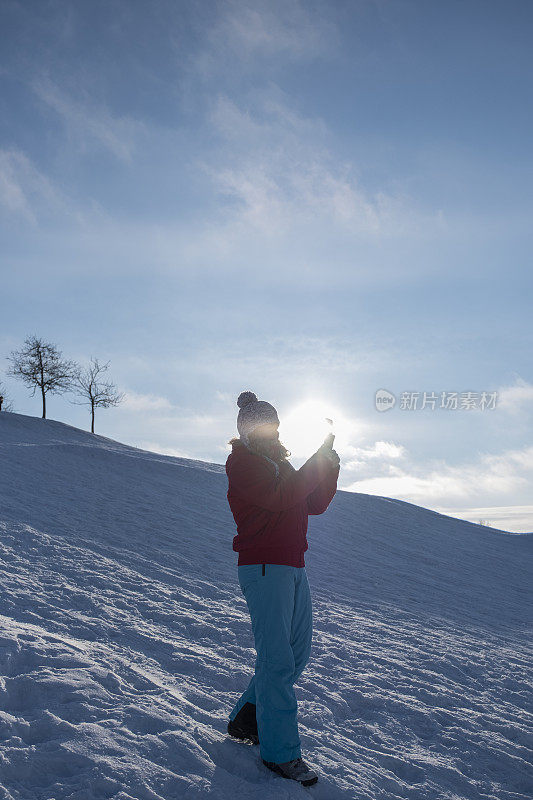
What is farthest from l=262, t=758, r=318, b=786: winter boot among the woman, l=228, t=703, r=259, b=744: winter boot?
l=228, t=703, r=259, b=744: winter boot

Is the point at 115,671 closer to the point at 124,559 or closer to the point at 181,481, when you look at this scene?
the point at 124,559

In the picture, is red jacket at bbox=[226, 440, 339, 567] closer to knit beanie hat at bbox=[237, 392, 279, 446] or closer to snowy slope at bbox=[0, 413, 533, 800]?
knit beanie hat at bbox=[237, 392, 279, 446]

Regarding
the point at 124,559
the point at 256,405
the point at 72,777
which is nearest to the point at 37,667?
the point at 72,777

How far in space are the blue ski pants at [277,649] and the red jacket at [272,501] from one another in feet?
0.32

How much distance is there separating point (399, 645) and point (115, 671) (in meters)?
3.96

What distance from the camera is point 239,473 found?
329 centimetres

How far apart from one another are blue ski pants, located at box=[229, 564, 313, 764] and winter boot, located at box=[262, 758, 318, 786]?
39 mm

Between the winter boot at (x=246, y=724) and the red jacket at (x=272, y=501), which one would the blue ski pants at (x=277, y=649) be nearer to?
the red jacket at (x=272, y=501)

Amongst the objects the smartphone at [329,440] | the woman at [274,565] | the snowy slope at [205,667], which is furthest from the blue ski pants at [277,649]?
the smartphone at [329,440]

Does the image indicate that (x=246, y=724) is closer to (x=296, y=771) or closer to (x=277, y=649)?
(x=296, y=771)

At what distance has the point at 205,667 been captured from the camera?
16.1 ft

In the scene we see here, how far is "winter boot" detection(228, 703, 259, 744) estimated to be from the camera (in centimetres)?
342

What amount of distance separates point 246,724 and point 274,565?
1.11 m

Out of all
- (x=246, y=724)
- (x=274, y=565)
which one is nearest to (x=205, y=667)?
(x=246, y=724)
